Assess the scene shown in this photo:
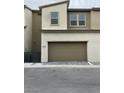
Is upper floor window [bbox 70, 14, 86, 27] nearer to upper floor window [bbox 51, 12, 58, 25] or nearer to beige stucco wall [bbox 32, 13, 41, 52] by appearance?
upper floor window [bbox 51, 12, 58, 25]

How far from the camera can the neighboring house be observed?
24.9 meters

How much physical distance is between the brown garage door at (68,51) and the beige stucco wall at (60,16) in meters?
1.72

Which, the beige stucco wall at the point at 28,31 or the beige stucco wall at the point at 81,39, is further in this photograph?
the beige stucco wall at the point at 28,31

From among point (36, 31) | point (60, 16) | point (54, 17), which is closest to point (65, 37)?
point (60, 16)

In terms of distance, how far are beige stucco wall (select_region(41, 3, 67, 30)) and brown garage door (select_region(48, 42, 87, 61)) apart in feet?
5.66

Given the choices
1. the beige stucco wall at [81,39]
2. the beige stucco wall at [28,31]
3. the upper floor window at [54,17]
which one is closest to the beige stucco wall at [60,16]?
the upper floor window at [54,17]

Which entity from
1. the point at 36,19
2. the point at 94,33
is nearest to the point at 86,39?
the point at 94,33

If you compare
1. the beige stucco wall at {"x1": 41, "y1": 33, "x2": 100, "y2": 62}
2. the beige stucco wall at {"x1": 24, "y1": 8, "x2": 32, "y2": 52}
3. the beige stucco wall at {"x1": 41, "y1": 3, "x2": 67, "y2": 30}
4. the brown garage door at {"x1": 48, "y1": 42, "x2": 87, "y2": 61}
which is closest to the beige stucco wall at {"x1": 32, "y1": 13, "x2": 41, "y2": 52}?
the beige stucco wall at {"x1": 24, "y1": 8, "x2": 32, "y2": 52}

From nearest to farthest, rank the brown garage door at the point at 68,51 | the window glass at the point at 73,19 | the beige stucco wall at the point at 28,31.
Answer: the brown garage door at the point at 68,51, the window glass at the point at 73,19, the beige stucco wall at the point at 28,31

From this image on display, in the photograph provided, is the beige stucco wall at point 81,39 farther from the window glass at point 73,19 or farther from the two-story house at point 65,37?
the window glass at point 73,19

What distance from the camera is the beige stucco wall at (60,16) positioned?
25.4 metres

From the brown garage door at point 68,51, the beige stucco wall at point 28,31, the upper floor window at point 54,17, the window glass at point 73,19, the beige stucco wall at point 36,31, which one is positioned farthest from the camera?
the beige stucco wall at point 36,31

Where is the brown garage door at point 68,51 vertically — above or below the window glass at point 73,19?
below
